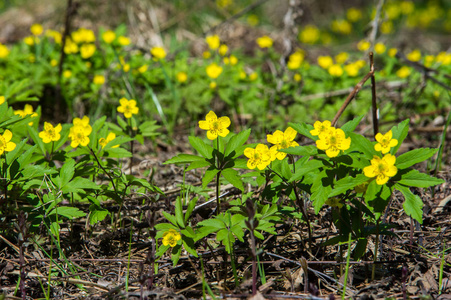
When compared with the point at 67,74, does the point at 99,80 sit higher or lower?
lower

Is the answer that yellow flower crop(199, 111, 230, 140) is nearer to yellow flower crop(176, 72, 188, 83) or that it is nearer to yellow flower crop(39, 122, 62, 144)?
yellow flower crop(39, 122, 62, 144)

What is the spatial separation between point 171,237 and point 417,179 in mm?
1208

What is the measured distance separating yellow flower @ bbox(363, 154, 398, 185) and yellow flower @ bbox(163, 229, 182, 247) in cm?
95

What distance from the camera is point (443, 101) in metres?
4.71

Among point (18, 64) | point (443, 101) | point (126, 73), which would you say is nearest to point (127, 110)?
point (126, 73)

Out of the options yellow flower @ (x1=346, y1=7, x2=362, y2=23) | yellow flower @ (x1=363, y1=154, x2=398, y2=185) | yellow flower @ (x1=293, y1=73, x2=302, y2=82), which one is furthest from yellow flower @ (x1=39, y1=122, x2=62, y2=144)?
yellow flower @ (x1=346, y1=7, x2=362, y2=23)

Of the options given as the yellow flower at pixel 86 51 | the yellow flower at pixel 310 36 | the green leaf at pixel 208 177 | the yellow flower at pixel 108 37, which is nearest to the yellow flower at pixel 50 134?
the green leaf at pixel 208 177

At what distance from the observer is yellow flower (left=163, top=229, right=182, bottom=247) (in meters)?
1.96

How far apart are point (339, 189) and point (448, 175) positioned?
1.88 meters

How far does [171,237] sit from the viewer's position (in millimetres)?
1979

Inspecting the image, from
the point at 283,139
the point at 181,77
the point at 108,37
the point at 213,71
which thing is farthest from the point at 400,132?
the point at 108,37

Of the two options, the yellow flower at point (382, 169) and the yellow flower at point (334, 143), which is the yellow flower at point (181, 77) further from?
the yellow flower at point (382, 169)

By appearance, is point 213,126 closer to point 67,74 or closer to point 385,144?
point 385,144

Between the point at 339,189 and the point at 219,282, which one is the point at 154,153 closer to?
the point at 219,282
